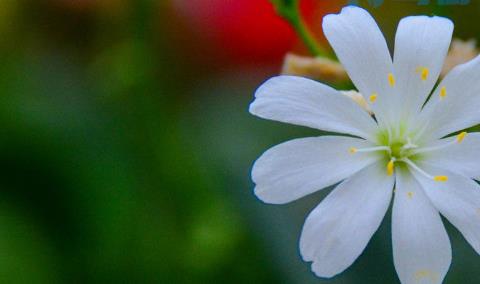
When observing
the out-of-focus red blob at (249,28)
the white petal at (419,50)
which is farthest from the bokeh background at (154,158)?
the white petal at (419,50)

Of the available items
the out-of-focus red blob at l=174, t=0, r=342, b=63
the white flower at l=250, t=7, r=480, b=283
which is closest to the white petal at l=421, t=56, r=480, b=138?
the white flower at l=250, t=7, r=480, b=283

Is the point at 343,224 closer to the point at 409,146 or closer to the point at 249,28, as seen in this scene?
the point at 409,146

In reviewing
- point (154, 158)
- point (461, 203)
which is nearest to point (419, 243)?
point (461, 203)

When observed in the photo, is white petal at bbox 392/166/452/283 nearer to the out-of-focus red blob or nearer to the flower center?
the flower center

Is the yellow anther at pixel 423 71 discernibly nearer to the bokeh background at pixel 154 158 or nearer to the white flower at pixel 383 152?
the white flower at pixel 383 152

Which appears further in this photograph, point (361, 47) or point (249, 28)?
point (249, 28)

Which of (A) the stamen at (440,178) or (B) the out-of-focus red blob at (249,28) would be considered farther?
(B) the out-of-focus red blob at (249,28)
